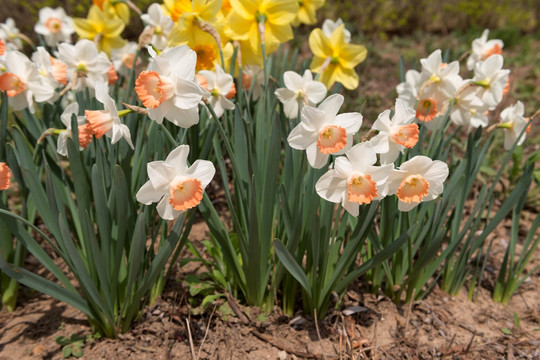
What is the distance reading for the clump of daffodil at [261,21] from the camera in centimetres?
173

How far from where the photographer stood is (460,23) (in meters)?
7.18

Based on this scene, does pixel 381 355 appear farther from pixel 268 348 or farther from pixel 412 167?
pixel 412 167

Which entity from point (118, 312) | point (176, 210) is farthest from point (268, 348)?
point (176, 210)

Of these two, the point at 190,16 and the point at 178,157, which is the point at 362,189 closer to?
the point at 178,157

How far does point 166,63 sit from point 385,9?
20.8ft

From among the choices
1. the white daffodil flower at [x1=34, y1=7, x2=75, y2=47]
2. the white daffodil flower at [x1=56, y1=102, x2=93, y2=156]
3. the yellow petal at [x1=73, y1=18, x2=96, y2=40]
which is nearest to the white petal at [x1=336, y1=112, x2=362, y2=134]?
the white daffodil flower at [x1=56, y1=102, x2=93, y2=156]

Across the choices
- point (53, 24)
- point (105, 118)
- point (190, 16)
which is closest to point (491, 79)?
point (190, 16)

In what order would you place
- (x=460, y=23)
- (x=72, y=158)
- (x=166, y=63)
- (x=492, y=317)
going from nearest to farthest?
(x=166, y=63) → (x=72, y=158) → (x=492, y=317) → (x=460, y=23)

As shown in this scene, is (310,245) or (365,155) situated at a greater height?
(365,155)

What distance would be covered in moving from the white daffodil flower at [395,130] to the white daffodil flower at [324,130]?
81 mm

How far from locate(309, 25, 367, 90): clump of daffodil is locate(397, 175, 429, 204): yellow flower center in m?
0.65

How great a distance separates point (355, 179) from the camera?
4.06 feet

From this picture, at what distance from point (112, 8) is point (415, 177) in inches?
68.4

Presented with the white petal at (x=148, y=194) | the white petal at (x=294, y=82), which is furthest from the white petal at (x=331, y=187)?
the white petal at (x=294, y=82)
